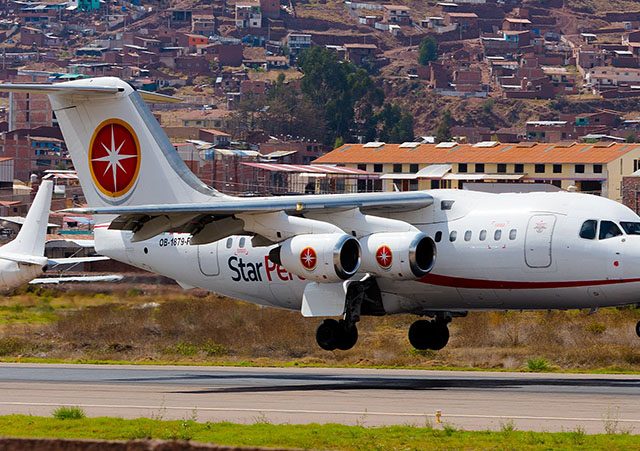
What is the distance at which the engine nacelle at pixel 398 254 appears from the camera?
33312mm

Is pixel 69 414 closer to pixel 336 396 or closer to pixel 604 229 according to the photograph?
pixel 336 396

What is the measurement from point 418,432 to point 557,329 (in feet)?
66.9

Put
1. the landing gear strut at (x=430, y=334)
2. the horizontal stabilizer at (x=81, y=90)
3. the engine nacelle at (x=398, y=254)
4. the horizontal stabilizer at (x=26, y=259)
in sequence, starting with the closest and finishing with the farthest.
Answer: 1. the engine nacelle at (x=398, y=254)
2. the horizontal stabilizer at (x=81, y=90)
3. the landing gear strut at (x=430, y=334)
4. the horizontal stabilizer at (x=26, y=259)

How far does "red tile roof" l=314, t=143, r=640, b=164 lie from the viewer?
441 ft

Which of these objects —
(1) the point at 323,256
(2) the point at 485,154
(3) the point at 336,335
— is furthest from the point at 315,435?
(2) the point at 485,154

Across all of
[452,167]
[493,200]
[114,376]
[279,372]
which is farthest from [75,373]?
[452,167]

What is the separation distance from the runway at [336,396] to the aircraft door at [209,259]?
8.24 feet

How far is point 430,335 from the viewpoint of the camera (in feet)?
124

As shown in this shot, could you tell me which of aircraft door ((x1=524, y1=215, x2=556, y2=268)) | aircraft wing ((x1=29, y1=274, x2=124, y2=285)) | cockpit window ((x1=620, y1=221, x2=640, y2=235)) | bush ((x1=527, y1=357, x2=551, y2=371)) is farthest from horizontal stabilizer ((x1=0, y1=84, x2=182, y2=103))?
aircraft wing ((x1=29, y1=274, x2=124, y2=285))

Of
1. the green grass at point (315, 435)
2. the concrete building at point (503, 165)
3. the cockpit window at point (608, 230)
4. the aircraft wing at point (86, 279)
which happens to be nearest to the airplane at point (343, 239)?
the cockpit window at point (608, 230)

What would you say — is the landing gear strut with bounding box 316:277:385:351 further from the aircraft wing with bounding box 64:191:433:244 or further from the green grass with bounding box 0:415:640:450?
the green grass with bounding box 0:415:640:450

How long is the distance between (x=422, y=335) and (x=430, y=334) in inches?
8.1

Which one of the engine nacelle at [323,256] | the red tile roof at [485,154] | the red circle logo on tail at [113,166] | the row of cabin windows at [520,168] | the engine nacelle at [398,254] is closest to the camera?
the engine nacelle at [398,254]

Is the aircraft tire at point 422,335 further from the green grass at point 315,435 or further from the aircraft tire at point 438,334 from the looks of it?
the green grass at point 315,435
